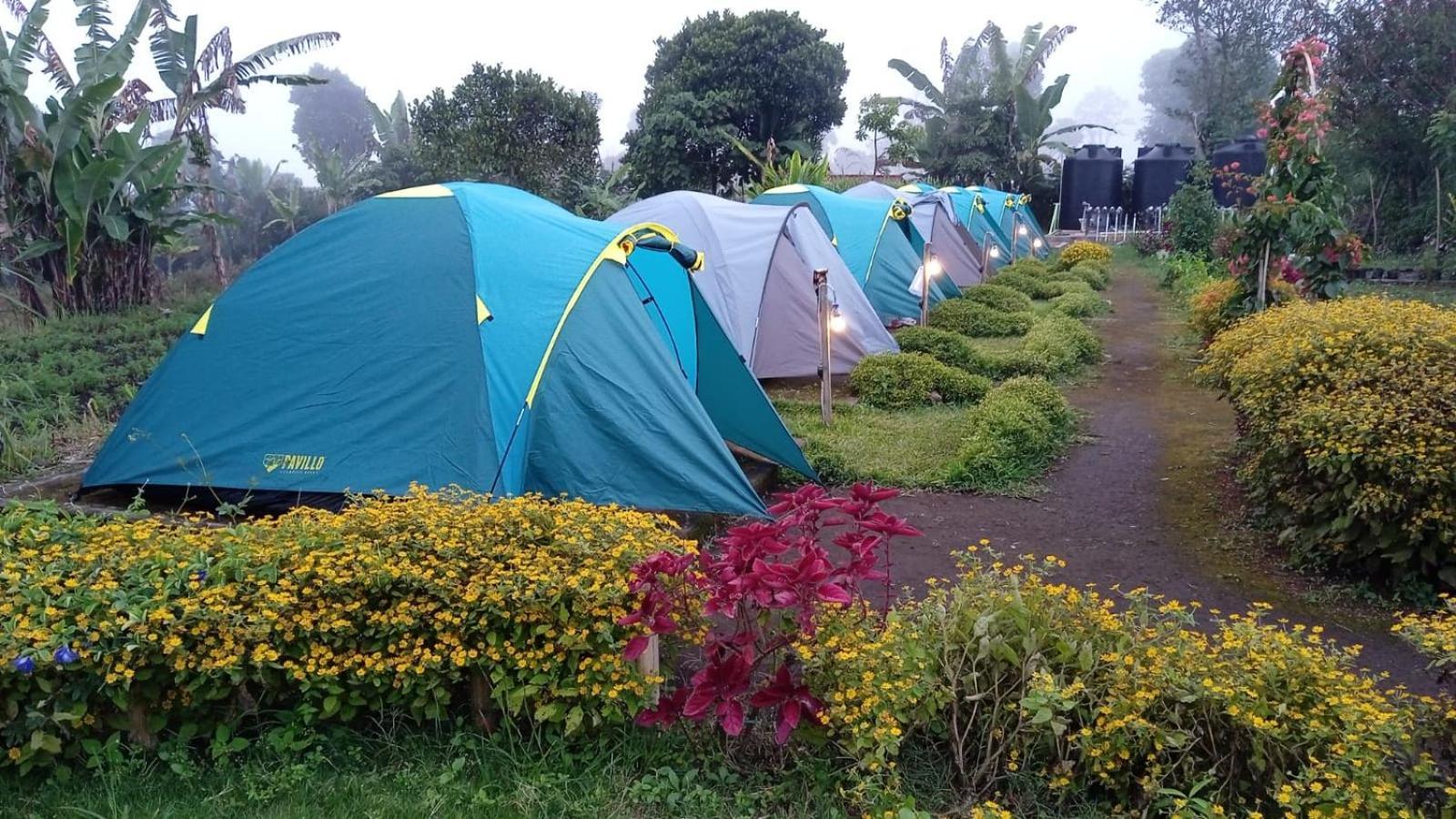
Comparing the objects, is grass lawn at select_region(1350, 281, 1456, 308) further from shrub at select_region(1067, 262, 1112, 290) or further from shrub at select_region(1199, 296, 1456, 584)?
shrub at select_region(1199, 296, 1456, 584)

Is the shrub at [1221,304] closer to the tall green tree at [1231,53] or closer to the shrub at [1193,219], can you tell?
the shrub at [1193,219]

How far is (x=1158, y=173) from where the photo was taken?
94.0 feet

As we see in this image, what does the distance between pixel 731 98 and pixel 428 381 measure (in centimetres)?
2073

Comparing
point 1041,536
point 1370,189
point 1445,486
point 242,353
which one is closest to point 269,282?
point 242,353

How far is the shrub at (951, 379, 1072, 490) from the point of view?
20.4 ft

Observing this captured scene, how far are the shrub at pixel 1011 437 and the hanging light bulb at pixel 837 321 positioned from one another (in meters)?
1.70

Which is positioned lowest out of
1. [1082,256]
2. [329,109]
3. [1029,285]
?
[1029,285]

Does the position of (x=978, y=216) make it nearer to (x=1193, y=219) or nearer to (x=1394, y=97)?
(x=1193, y=219)

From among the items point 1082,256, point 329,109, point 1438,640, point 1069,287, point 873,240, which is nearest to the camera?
point 1438,640

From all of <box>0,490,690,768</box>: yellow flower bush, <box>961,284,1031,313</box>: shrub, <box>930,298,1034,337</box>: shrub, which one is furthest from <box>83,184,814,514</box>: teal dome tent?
<box>961,284,1031,313</box>: shrub

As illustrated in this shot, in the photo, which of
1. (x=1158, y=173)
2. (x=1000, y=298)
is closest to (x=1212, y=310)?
(x=1000, y=298)

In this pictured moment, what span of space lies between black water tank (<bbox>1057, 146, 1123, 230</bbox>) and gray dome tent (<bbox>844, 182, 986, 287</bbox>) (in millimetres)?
14193

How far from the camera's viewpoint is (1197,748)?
2.62 m

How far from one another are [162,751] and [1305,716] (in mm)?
3220
